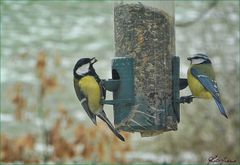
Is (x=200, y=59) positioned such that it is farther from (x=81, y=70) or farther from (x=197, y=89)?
(x=81, y=70)

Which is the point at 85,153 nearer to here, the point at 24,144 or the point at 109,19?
the point at 24,144

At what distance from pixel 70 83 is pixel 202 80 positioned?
6569 mm

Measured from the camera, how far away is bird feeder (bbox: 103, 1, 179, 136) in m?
4.15

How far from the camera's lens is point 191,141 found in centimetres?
965

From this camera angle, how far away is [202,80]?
4.14 m

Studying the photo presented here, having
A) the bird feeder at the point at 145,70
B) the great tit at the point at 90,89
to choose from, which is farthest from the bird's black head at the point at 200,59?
the great tit at the point at 90,89

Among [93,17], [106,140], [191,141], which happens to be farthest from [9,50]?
[106,140]

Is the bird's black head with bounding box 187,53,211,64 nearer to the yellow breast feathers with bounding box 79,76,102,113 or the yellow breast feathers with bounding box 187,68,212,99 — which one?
the yellow breast feathers with bounding box 187,68,212,99

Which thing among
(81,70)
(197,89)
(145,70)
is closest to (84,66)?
(81,70)

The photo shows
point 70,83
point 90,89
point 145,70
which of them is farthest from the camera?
point 70,83

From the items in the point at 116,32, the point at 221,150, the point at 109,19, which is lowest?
the point at 221,150

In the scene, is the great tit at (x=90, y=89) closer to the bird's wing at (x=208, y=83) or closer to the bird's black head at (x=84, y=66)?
the bird's black head at (x=84, y=66)

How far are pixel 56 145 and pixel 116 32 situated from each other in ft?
9.49

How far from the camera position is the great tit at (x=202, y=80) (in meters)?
4.12
